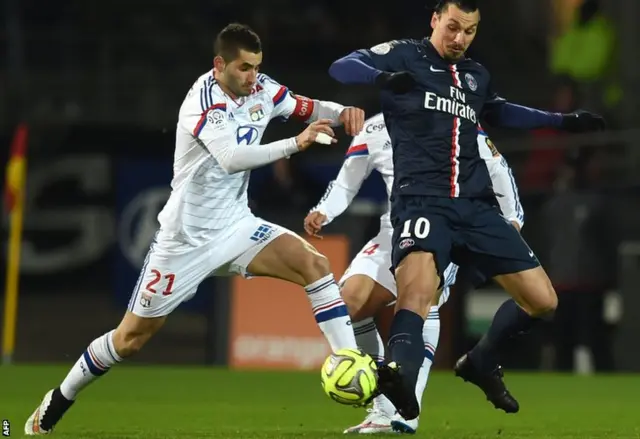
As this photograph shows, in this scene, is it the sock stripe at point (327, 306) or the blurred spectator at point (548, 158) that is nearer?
the sock stripe at point (327, 306)

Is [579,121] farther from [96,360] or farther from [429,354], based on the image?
[96,360]

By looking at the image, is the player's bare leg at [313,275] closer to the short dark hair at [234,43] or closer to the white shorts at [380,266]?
the white shorts at [380,266]

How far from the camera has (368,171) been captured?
8305mm

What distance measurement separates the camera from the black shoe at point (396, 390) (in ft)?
21.1

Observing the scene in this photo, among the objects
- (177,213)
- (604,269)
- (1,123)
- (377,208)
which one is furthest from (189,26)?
(177,213)

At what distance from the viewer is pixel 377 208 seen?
44.5ft

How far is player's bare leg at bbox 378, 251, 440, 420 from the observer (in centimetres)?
648

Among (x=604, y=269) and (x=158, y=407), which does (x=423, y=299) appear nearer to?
(x=158, y=407)

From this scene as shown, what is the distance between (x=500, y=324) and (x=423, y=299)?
0.84 metres

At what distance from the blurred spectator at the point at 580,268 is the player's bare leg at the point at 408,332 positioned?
21.9 ft

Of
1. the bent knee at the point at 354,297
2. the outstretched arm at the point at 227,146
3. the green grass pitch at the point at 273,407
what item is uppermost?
the outstretched arm at the point at 227,146

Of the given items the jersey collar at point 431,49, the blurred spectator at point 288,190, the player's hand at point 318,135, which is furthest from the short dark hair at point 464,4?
the blurred spectator at point 288,190

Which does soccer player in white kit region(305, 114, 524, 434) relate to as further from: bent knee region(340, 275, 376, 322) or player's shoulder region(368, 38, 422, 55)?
player's shoulder region(368, 38, 422, 55)

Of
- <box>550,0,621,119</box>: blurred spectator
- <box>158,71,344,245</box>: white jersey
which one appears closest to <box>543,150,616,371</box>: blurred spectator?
<box>550,0,621,119</box>: blurred spectator
